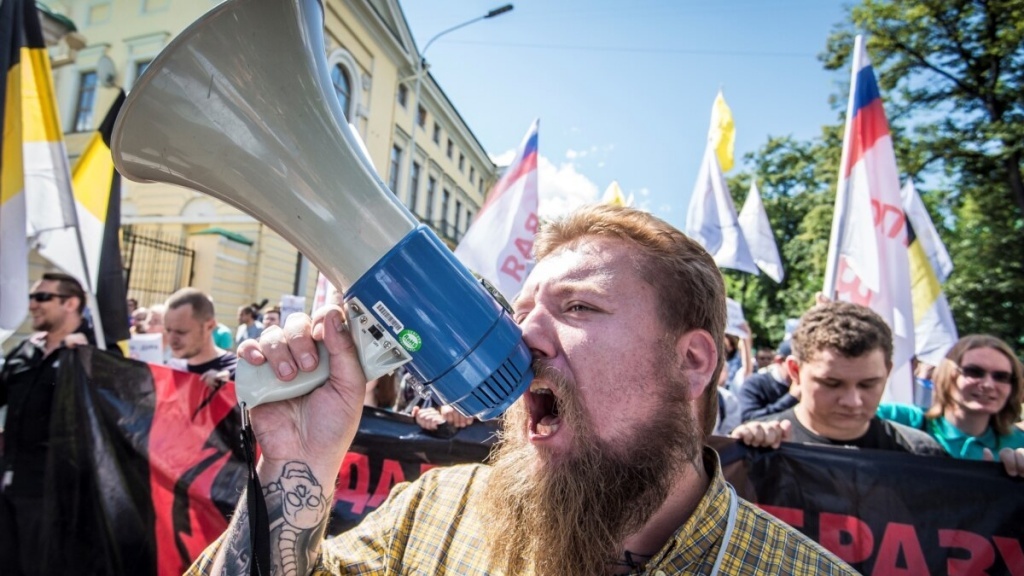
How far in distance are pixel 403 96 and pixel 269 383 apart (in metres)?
23.4

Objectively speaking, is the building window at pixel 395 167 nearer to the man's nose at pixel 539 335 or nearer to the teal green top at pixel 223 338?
the teal green top at pixel 223 338

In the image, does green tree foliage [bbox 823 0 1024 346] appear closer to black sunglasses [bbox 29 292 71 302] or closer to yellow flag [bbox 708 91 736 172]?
yellow flag [bbox 708 91 736 172]

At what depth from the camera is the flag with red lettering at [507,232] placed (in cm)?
557

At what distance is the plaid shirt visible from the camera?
1202mm

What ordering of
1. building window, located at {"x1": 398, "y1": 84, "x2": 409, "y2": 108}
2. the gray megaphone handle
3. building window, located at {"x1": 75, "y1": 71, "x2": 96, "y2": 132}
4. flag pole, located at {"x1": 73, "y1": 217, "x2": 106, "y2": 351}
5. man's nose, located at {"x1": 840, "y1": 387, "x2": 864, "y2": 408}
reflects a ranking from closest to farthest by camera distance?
the gray megaphone handle → man's nose, located at {"x1": 840, "y1": 387, "x2": 864, "y2": 408} → flag pole, located at {"x1": 73, "y1": 217, "x2": 106, "y2": 351} → building window, located at {"x1": 75, "y1": 71, "x2": 96, "y2": 132} → building window, located at {"x1": 398, "y1": 84, "x2": 409, "y2": 108}

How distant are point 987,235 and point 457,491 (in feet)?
69.8

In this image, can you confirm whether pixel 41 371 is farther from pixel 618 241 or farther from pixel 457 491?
pixel 618 241

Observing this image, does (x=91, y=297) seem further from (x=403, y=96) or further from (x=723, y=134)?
(x=403, y=96)

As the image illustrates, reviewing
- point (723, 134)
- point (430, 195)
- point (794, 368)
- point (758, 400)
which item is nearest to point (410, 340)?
point (794, 368)

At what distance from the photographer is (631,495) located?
4.00 feet

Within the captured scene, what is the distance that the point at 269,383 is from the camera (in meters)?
1.10

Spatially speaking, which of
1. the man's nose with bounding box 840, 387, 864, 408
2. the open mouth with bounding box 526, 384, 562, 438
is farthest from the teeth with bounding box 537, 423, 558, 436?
the man's nose with bounding box 840, 387, 864, 408

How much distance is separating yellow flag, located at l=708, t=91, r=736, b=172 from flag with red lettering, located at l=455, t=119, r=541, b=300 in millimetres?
2282

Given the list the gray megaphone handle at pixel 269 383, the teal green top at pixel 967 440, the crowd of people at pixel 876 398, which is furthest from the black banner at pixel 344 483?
the gray megaphone handle at pixel 269 383
